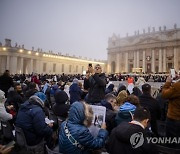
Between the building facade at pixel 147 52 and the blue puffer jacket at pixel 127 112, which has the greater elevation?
the building facade at pixel 147 52

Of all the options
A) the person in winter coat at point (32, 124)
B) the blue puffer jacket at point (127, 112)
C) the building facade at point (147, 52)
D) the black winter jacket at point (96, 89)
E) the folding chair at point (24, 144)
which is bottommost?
the folding chair at point (24, 144)

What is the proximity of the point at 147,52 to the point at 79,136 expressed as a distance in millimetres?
55347

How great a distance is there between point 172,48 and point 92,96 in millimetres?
50150

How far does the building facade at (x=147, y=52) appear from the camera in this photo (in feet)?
166

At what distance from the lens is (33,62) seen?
174 ft

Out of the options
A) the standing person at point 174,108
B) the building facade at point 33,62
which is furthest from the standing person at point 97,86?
the building facade at point 33,62

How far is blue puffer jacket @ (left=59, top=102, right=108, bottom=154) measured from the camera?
8.41ft

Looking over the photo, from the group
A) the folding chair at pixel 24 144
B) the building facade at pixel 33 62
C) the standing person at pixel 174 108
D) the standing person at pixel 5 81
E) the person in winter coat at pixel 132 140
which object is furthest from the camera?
the building facade at pixel 33 62

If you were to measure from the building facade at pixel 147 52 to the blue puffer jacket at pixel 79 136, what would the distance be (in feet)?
149

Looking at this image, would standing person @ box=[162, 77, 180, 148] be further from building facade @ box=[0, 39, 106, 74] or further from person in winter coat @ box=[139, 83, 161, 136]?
building facade @ box=[0, 39, 106, 74]

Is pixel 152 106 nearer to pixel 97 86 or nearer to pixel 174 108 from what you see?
pixel 174 108

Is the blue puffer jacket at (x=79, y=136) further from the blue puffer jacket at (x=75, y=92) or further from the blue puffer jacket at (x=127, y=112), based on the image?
the blue puffer jacket at (x=75, y=92)

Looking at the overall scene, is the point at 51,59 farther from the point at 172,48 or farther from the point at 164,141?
the point at 164,141

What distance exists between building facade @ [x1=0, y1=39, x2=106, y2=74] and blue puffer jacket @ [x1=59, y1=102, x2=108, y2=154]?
4687 centimetres
